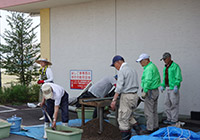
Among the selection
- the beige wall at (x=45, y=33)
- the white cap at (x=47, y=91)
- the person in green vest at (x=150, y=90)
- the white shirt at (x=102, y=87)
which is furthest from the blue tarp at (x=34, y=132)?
the beige wall at (x=45, y=33)

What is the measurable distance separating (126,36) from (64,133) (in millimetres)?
5520

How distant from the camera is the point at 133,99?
20.4 ft

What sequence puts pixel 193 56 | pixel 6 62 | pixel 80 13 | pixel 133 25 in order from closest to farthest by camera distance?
pixel 193 56 < pixel 133 25 < pixel 80 13 < pixel 6 62

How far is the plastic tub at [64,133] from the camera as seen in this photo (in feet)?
18.6

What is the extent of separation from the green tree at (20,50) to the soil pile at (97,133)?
8359mm

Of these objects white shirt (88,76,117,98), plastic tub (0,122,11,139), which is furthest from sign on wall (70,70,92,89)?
plastic tub (0,122,11,139)

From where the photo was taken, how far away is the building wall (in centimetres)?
905

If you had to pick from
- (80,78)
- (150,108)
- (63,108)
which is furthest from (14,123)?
(80,78)

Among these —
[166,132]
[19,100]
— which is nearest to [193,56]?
[166,132]

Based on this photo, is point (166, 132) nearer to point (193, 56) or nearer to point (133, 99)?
point (133, 99)

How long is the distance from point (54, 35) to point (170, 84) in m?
6.22

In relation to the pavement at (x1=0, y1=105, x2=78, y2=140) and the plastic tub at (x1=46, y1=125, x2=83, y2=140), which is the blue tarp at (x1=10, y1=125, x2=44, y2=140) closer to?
the pavement at (x1=0, y1=105, x2=78, y2=140)

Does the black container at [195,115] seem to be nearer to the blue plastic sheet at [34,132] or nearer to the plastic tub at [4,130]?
the blue plastic sheet at [34,132]

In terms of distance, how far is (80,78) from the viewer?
462 inches
